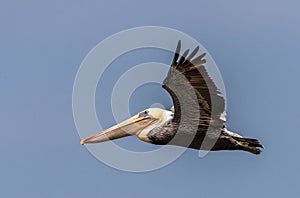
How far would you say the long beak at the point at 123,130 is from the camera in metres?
18.1

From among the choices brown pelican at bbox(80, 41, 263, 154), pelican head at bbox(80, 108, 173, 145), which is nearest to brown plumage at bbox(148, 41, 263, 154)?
brown pelican at bbox(80, 41, 263, 154)

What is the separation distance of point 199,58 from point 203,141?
6.77 ft

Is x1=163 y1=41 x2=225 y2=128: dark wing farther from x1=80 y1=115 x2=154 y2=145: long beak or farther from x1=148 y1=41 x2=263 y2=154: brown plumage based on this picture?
x1=80 y1=115 x2=154 y2=145: long beak

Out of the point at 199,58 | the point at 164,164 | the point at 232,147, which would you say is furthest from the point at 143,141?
the point at 199,58

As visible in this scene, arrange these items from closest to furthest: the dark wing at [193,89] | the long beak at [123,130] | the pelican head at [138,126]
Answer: the dark wing at [193,89] < the pelican head at [138,126] < the long beak at [123,130]

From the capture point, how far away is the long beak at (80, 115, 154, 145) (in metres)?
18.1

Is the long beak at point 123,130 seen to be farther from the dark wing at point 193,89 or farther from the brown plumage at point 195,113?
the dark wing at point 193,89

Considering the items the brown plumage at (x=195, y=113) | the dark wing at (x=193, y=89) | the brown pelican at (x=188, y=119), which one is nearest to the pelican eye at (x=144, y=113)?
the brown pelican at (x=188, y=119)

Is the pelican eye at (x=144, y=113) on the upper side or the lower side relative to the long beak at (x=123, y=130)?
upper

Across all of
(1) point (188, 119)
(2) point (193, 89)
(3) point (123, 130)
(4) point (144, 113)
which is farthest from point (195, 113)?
(3) point (123, 130)

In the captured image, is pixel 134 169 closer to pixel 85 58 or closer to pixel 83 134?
pixel 83 134

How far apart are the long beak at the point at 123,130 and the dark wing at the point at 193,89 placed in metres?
1.29

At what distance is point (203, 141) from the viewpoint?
1720 centimetres

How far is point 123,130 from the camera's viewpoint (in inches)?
726
